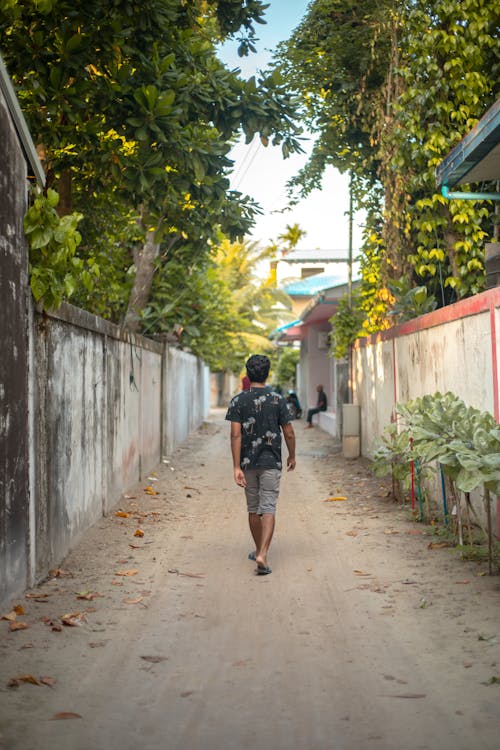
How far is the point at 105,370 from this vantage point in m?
9.77

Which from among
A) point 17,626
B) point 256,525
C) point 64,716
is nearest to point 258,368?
point 256,525

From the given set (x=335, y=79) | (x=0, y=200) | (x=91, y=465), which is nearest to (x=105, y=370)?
(x=91, y=465)

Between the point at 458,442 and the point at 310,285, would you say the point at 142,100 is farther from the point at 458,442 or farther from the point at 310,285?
the point at 310,285

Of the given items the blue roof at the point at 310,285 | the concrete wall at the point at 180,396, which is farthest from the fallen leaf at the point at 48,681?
the blue roof at the point at 310,285

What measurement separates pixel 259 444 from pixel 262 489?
0.39 meters

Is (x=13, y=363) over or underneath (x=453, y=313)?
underneath

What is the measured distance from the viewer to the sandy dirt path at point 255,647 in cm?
369

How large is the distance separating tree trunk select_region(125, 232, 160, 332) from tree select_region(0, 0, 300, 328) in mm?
4763

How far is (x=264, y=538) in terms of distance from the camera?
6.89 m

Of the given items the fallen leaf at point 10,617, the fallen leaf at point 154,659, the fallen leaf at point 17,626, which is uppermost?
the fallen leaf at point 10,617

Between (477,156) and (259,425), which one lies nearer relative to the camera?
(259,425)

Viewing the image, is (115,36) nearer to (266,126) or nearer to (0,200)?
(266,126)

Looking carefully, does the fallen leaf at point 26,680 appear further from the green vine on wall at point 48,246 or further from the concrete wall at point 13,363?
the green vine on wall at point 48,246

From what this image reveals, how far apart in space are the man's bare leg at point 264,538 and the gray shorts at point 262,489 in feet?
0.18
